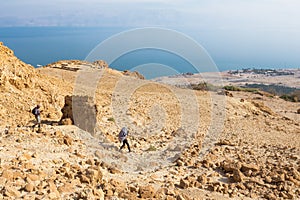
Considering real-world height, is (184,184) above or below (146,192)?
below

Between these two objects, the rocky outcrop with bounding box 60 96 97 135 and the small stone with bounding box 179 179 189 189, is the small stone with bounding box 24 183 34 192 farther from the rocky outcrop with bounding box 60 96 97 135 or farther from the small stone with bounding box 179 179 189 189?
the rocky outcrop with bounding box 60 96 97 135

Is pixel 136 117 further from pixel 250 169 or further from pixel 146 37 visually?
pixel 250 169

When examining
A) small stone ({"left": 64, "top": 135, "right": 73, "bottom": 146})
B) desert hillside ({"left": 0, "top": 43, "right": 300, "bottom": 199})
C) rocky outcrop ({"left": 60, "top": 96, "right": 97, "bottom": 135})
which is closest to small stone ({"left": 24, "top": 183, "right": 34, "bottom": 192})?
desert hillside ({"left": 0, "top": 43, "right": 300, "bottom": 199})

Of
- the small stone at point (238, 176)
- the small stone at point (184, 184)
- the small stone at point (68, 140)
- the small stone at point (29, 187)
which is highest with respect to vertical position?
the small stone at point (68, 140)

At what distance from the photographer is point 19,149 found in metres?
7.62

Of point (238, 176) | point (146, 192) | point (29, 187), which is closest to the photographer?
point (29, 187)

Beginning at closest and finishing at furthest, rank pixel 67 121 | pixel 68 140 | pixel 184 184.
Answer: pixel 184 184 → pixel 68 140 → pixel 67 121

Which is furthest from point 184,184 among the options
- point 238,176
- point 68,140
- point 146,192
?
point 68,140

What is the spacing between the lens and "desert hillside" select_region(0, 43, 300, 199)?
6258 mm

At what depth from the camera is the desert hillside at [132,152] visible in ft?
20.5

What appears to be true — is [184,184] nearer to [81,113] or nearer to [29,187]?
[29,187]

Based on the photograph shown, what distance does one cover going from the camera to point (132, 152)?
10156 mm

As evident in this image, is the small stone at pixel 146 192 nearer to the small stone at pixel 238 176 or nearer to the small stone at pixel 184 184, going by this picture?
the small stone at pixel 184 184

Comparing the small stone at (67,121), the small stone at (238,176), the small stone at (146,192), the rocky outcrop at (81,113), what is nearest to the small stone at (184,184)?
the small stone at (146,192)
